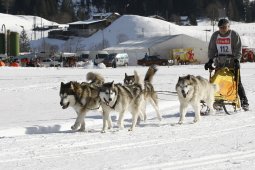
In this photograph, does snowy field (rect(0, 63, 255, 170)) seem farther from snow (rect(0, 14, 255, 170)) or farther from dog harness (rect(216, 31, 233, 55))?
dog harness (rect(216, 31, 233, 55))

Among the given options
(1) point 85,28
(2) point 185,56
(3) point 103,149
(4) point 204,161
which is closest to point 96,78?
(3) point 103,149

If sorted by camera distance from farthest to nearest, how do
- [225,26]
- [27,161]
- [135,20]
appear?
[135,20], [225,26], [27,161]

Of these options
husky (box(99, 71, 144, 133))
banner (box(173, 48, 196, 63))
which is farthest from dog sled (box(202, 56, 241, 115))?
banner (box(173, 48, 196, 63))

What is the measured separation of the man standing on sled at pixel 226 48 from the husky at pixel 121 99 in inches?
58.1

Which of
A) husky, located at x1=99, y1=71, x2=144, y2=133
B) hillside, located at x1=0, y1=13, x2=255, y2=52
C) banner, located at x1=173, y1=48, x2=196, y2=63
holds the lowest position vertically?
husky, located at x1=99, y1=71, x2=144, y2=133

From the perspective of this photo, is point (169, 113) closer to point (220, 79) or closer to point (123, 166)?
point (220, 79)

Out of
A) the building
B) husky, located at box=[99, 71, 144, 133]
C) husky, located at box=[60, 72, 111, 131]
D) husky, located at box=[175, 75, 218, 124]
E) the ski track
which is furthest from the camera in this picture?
the building

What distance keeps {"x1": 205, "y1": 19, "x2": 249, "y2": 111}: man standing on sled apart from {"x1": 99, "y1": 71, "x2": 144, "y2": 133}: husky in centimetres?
148

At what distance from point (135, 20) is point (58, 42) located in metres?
14.6

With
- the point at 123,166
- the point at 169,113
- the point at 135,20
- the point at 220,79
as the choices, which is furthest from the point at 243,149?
the point at 135,20

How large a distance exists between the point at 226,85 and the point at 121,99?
6.26ft

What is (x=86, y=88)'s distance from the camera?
5.68 metres

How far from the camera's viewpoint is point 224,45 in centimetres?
676

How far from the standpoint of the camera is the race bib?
265 inches
